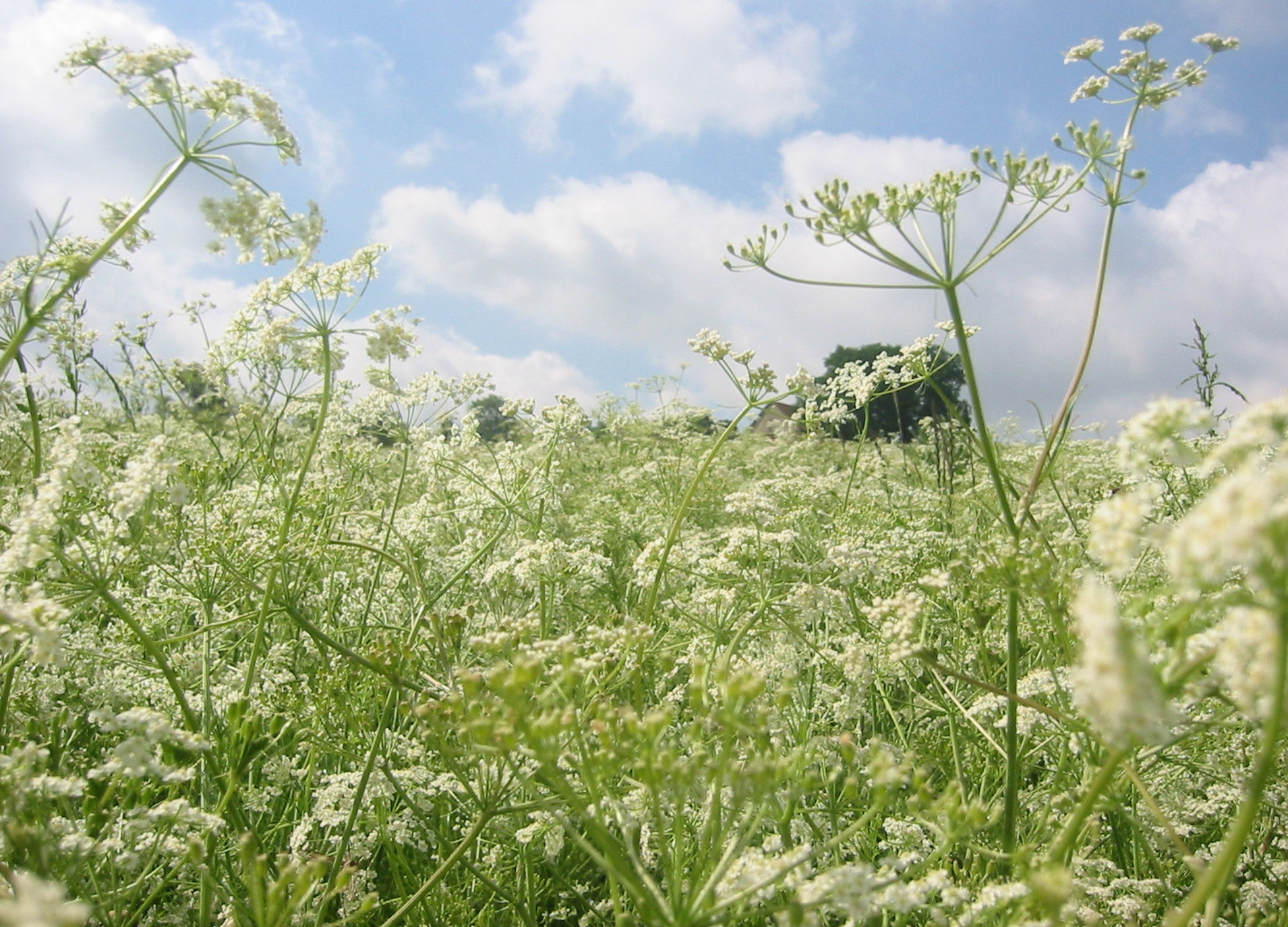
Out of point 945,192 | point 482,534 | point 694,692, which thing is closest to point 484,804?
point 694,692

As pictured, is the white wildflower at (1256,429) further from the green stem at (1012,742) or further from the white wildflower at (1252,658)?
the green stem at (1012,742)

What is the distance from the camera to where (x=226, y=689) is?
3111 millimetres

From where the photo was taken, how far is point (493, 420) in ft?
34.0

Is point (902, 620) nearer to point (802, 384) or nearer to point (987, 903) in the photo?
point (987, 903)

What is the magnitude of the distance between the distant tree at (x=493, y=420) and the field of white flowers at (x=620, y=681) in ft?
1.60

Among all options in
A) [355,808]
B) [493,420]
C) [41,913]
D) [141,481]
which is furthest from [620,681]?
[493,420]

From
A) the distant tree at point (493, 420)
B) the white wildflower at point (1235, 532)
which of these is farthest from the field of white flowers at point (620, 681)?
the distant tree at point (493, 420)

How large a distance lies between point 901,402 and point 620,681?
15.9m

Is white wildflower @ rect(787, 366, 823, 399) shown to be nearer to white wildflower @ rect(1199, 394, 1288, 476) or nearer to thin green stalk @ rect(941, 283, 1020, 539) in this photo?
thin green stalk @ rect(941, 283, 1020, 539)

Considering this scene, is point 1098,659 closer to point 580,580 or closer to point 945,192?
point 945,192

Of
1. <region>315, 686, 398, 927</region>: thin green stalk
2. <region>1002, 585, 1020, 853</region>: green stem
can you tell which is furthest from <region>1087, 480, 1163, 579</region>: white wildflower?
<region>315, 686, 398, 927</region>: thin green stalk

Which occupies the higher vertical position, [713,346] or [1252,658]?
[713,346]

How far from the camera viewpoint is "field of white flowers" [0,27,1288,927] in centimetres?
154

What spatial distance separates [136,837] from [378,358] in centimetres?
270
